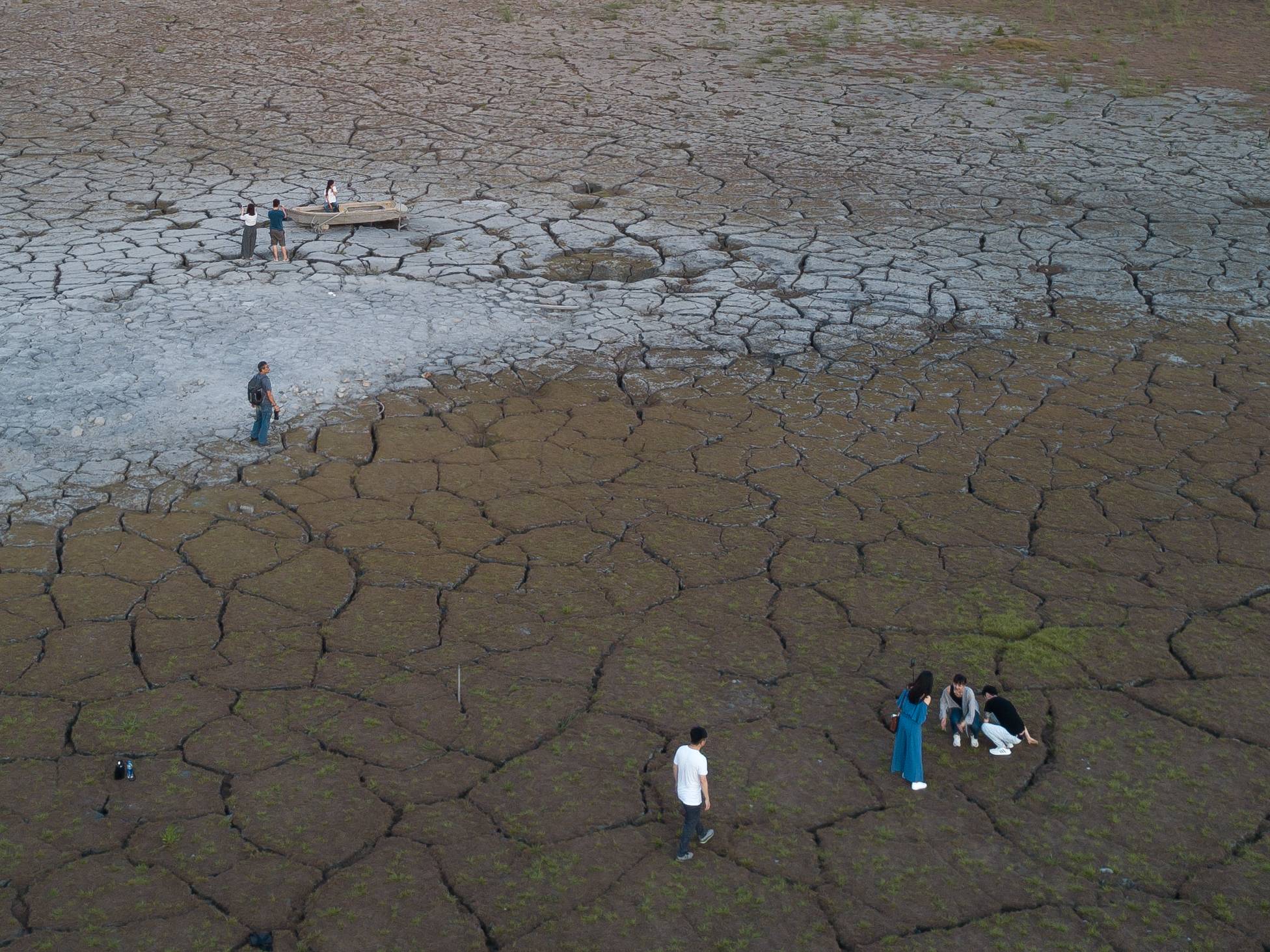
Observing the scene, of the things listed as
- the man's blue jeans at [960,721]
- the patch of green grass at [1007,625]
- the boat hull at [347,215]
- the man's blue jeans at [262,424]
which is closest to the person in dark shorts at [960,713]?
the man's blue jeans at [960,721]

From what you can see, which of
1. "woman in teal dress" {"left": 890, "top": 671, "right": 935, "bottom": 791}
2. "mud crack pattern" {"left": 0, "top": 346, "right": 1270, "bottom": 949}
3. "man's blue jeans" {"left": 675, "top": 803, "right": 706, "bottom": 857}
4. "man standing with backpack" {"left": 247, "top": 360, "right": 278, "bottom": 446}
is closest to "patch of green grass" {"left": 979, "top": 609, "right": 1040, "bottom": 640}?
"mud crack pattern" {"left": 0, "top": 346, "right": 1270, "bottom": 949}

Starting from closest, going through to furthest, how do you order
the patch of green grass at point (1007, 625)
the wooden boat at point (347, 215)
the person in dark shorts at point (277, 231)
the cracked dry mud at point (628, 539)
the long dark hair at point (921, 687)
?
the cracked dry mud at point (628, 539)
the long dark hair at point (921, 687)
the patch of green grass at point (1007, 625)
the person in dark shorts at point (277, 231)
the wooden boat at point (347, 215)

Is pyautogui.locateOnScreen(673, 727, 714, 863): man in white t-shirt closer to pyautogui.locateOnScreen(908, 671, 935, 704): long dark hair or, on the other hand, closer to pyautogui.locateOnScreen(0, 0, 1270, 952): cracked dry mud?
pyautogui.locateOnScreen(0, 0, 1270, 952): cracked dry mud

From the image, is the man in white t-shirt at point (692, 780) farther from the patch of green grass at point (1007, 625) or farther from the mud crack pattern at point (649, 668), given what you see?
the patch of green grass at point (1007, 625)

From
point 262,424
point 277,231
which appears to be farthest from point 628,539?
point 277,231

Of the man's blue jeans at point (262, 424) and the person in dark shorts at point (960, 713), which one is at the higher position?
the person in dark shorts at point (960, 713)

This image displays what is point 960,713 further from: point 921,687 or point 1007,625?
point 1007,625
